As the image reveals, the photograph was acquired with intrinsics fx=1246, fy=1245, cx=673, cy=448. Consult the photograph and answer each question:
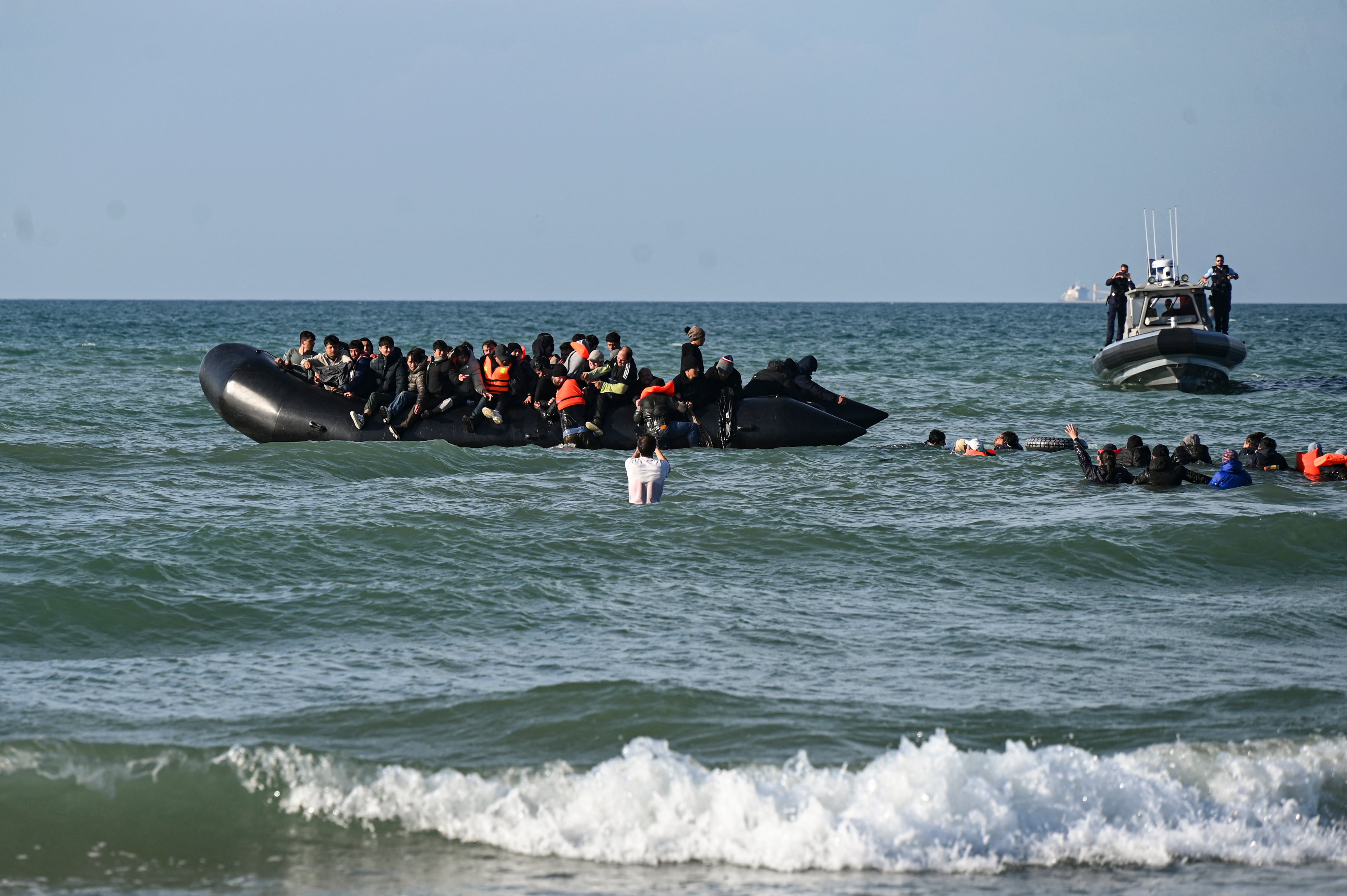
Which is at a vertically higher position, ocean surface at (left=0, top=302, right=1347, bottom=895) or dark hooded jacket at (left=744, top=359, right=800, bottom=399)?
dark hooded jacket at (left=744, top=359, right=800, bottom=399)

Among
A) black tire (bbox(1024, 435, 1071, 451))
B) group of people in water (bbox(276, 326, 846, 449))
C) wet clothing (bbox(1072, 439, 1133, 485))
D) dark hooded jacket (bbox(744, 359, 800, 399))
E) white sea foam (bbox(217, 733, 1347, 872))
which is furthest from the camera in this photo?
dark hooded jacket (bbox(744, 359, 800, 399))

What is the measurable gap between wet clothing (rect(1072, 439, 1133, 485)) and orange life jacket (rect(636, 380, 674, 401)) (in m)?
4.75

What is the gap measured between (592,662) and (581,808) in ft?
5.92

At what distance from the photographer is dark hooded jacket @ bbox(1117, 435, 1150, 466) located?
13539mm

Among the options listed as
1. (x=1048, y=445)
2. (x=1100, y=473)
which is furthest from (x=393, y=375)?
(x=1100, y=473)

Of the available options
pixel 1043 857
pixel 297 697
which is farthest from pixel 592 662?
pixel 1043 857

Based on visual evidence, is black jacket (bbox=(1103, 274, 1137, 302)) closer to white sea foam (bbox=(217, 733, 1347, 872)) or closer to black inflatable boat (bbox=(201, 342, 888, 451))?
black inflatable boat (bbox=(201, 342, 888, 451))

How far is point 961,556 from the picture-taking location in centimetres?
997

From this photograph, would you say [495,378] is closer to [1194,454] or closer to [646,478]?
[646,478]

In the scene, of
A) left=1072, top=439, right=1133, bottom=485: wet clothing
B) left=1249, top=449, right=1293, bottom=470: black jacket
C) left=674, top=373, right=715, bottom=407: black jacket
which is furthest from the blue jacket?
left=674, top=373, right=715, bottom=407: black jacket

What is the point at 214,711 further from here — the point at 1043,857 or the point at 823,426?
the point at 823,426

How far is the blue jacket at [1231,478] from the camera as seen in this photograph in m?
12.7

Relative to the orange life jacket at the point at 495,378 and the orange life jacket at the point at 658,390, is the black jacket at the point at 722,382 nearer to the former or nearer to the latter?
the orange life jacket at the point at 658,390

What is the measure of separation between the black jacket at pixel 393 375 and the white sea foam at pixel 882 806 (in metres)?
10.0
